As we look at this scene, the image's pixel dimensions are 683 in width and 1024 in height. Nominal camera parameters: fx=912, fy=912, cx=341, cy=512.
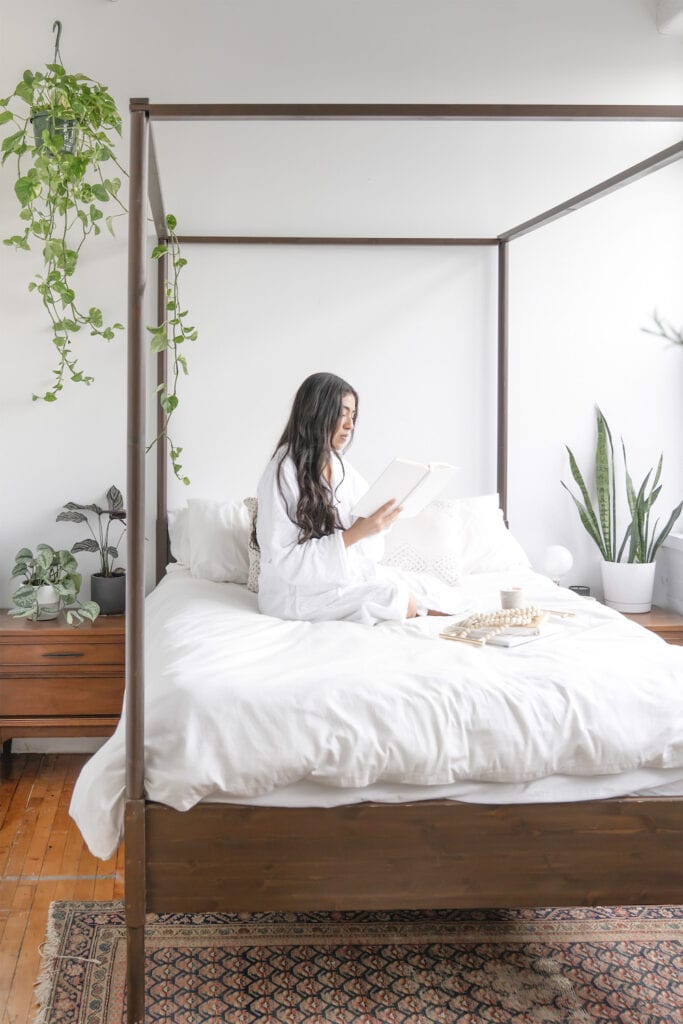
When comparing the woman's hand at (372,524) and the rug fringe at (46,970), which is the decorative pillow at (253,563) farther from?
the rug fringe at (46,970)

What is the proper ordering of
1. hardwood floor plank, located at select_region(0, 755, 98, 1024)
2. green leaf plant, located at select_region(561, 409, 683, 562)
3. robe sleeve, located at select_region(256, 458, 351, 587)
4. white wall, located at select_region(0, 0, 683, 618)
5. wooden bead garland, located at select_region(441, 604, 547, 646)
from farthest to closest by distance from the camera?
green leaf plant, located at select_region(561, 409, 683, 562) < white wall, located at select_region(0, 0, 683, 618) < robe sleeve, located at select_region(256, 458, 351, 587) < wooden bead garland, located at select_region(441, 604, 547, 646) < hardwood floor plank, located at select_region(0, 755, 98, 1024)

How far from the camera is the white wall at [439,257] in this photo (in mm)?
3484

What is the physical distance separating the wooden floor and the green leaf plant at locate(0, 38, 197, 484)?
3.93 ft

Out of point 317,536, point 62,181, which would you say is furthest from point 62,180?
point 317,536

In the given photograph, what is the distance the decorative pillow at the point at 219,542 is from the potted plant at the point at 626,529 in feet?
4.73

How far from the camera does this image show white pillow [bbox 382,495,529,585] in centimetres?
322

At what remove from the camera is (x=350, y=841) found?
5.93ft

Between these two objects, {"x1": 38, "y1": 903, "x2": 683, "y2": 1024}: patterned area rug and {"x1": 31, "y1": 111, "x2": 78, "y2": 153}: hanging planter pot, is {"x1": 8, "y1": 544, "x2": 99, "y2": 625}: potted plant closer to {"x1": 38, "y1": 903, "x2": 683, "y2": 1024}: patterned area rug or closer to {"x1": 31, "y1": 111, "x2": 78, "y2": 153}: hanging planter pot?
{"x1": 38, "y1": 903, "x2": 683, "y2": 1024}: patterned area rug

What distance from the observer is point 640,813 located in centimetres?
185

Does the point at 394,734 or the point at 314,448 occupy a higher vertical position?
the point at 314,448

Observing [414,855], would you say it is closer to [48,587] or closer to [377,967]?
[377,967]

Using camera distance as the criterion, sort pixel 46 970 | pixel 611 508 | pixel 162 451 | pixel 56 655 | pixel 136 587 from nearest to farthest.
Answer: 1. pixel 136 587
2. pixel 46 970
3. pixel 56 655
4. pixel 162 451
5. pixel 611 508

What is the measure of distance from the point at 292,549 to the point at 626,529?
6.34 ft

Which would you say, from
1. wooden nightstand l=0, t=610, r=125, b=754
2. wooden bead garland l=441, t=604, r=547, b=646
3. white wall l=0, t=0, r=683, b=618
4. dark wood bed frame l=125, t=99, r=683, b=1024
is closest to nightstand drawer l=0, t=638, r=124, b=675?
wooden nightstand l=0, t=610, r=125, b=754
